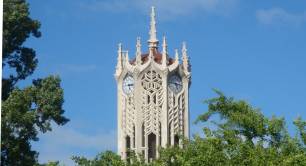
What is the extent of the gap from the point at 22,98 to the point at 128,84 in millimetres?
44250

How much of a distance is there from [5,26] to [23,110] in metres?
2.87

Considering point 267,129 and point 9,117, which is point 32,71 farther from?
point 267,129

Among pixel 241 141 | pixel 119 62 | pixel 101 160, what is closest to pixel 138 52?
pixel 119 62

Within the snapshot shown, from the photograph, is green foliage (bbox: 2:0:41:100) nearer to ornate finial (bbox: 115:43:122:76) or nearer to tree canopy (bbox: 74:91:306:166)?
tree canopy (bbox: 74:91:306:166)

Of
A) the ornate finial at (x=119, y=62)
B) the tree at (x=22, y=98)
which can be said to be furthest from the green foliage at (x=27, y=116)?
the ornate finial at (x=119, y=62)

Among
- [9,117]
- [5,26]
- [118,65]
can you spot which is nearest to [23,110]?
[9,117]

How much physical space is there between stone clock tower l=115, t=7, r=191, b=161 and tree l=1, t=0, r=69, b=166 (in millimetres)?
40341

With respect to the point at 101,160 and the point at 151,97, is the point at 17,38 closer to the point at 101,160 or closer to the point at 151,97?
the point at 101,160

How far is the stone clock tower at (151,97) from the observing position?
68.2 meters

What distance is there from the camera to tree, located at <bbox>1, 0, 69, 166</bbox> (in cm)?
2533

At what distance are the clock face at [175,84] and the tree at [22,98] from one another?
137 feet

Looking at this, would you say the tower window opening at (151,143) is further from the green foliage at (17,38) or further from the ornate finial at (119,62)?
the green foliage at (17,38)

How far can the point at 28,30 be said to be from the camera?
90.1 ft

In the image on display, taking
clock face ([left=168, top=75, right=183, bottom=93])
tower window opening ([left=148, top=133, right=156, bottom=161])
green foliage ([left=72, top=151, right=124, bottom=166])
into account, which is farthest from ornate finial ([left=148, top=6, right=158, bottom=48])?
green foliage ([left=72, top=151, right=124, bottom=166])
